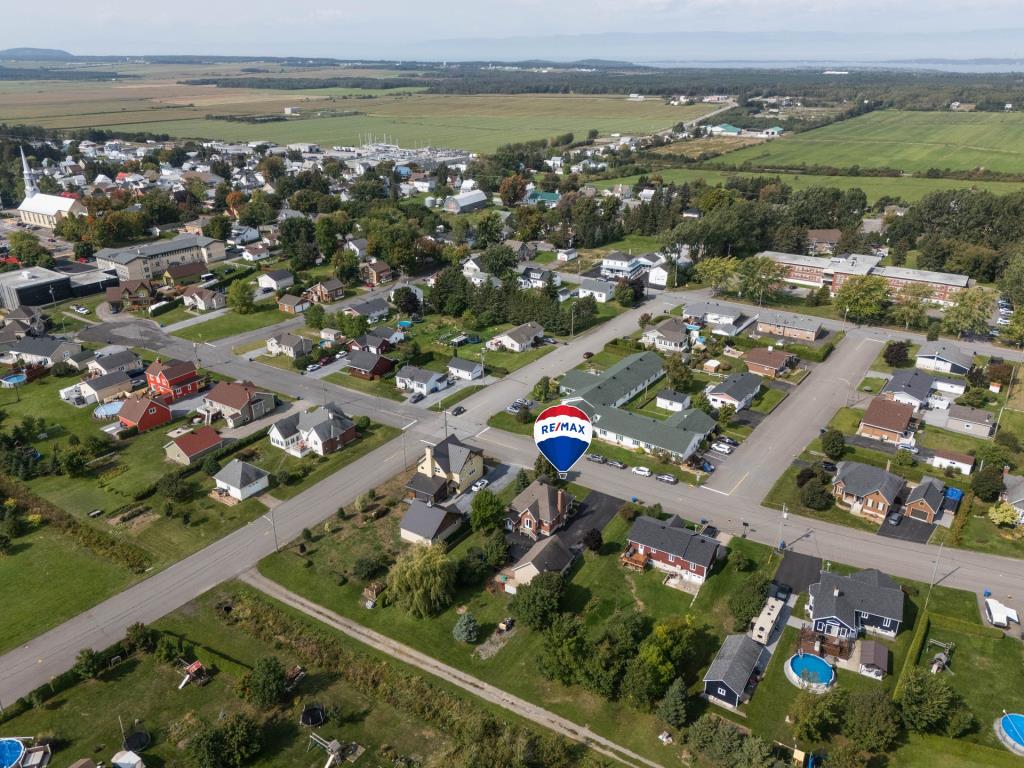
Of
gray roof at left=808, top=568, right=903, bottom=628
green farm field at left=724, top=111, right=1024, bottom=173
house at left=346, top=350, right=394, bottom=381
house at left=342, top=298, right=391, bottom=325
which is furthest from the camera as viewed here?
green farm field at left=724, top=111, right=1024, bottom=173

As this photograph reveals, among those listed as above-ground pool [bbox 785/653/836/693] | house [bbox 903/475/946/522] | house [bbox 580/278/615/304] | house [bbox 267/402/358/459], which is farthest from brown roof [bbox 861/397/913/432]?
house [bbox 267/402/358/459]

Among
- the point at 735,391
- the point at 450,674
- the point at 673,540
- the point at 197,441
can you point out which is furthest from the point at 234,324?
the point at 673,540

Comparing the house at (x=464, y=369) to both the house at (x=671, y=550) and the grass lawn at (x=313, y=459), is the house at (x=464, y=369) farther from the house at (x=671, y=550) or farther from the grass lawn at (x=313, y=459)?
the house at (x=671, y=550)

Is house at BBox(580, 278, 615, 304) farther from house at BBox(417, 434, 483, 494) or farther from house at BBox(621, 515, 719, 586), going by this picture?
house at BBox(621, 515, 719, 586)

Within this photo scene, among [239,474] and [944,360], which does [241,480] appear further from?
[944,360]

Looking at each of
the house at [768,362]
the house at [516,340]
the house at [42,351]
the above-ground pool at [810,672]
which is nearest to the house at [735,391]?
the house at [768,362]

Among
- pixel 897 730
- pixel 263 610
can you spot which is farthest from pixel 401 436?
pixel 897 730
